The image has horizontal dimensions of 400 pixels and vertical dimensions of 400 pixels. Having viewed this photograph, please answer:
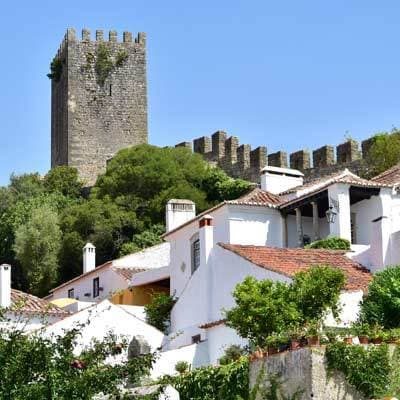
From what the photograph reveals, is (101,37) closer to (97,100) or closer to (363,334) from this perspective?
(97,100)

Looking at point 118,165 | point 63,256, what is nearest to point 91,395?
point 63,256

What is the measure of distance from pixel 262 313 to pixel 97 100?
51.1 meters

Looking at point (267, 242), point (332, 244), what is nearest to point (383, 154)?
point (267, 242)

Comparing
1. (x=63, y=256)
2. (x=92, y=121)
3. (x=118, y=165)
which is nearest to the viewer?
(x=63, y=256)

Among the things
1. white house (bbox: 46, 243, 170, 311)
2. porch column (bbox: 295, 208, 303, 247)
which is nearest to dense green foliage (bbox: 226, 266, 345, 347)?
porch column (bbox: 295, 208, 303, 247)

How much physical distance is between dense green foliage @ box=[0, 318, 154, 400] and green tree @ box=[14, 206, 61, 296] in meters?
35.6

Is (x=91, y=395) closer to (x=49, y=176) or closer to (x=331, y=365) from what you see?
(x=331, y=365)

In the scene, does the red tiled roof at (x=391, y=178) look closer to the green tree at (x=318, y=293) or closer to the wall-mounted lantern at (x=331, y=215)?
the wall-mounted lantern at (x=331, y=215)

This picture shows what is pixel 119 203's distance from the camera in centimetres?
5678

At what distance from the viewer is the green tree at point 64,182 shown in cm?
6581

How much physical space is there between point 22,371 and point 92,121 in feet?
189

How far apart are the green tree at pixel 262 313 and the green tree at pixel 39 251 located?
28.3 metres

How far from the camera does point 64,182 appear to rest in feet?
218

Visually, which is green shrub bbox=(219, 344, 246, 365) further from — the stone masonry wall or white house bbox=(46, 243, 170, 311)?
white house bbox=(46, 243, 170, 311)
